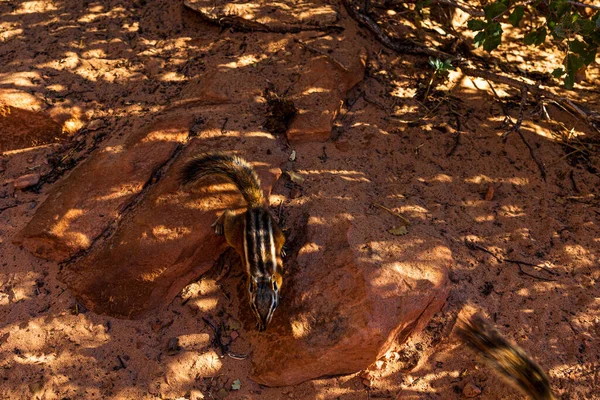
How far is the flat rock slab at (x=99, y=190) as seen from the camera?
4375mm

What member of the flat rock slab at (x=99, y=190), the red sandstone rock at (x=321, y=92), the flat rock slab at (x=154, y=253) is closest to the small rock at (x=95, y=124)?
the flat rock slab at (x=99, y=190)

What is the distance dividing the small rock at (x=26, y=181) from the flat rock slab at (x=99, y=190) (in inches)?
12.2

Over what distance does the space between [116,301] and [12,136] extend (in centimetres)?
230

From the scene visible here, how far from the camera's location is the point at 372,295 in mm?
3869

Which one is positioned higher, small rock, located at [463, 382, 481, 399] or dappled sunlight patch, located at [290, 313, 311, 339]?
dappled sunlight patch, located at [290, 313, 311, 339]

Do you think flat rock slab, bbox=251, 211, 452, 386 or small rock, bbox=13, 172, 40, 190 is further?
small rock, bbox=13, 172, 40, 190

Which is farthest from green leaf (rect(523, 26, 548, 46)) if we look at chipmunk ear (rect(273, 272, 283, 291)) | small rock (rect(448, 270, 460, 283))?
chipmunk ear (rect(273, 272, 283, 291))

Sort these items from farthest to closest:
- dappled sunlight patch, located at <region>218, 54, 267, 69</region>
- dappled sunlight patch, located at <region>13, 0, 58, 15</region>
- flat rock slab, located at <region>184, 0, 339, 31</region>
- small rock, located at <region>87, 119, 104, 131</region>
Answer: dappled sunlight patch, located at <region>13, 0, 58, 15</region>
flat rock slab, located at <region>184, 0, 339, 31</region>
dappled sunlight patch, located at <region>218, 54, 267, 69</region>
small rock, located at <region>87, 119, 104, 131</region>

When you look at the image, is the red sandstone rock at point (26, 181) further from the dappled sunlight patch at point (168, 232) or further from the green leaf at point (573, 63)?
the green leaf at point (573, 63)

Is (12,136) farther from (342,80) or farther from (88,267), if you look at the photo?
(342,80)

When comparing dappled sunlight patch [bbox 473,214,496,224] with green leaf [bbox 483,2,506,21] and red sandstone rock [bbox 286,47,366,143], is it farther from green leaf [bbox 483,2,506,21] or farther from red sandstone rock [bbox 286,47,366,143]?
green leaf [bbox 483,2,506,21]

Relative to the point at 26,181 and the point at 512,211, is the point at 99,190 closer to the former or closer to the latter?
the point at 26,181

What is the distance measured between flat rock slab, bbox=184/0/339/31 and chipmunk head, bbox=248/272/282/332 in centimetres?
320

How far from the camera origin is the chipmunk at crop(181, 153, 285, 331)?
3934 mm
